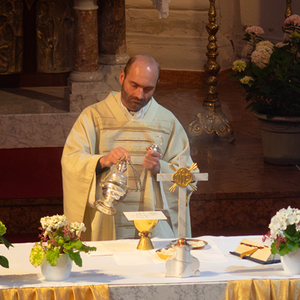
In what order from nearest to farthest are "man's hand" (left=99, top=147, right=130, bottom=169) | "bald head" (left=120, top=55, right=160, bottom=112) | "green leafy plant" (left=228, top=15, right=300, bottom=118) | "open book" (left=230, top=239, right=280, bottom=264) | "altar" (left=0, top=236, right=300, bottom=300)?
"altar" (left=0, top=236, right=300, bottom=300), "open book" (left=230, top=239, right=280, bottom=264), "man's hand" (left=99, top=147, right=130, bottom=169), "bald head" (left=120, top=55, right=160, bottom=112), "green leafy plant" (left=228, top=15, right=300, bottom=118)

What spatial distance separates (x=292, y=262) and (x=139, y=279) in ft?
2.08

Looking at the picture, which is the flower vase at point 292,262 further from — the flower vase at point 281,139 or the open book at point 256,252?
the flower vase at point 281,139

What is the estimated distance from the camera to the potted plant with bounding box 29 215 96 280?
2.42m

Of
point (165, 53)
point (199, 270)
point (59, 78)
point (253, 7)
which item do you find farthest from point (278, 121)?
point (253, 7)

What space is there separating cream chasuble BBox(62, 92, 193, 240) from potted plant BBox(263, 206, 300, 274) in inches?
40.7

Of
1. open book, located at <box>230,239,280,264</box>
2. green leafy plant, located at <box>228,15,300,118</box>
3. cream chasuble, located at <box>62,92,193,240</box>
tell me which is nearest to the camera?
open book, located at <box>230,239,280,264</box>

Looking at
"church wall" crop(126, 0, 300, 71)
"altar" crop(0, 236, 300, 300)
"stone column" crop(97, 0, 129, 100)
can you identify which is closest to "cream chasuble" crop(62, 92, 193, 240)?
"altar" crop(0, 236, 300, 300)

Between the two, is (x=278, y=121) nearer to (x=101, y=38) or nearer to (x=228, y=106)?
(x=101, y=38)

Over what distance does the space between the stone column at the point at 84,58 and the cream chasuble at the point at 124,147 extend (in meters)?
2.22

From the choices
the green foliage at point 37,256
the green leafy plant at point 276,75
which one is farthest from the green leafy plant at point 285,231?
the green leafy plant at point 276,75

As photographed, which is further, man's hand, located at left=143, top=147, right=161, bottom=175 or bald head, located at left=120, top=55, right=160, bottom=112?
bald head, located at left=120, top=55, right=160, bottom=112

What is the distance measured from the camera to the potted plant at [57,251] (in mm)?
2420

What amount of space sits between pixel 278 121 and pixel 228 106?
291cm

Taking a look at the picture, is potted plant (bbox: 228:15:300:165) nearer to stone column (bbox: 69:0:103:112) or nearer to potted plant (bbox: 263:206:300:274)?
stone column (bbox: 69:0:103:112)
